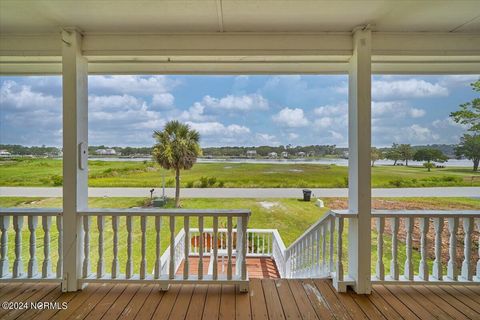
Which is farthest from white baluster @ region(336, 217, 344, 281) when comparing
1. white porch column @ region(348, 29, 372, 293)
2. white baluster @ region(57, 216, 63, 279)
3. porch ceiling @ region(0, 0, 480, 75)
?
white baluster @ region(57, 216, 63, 279)

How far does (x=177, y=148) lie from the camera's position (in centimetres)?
277

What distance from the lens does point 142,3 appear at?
183 cm

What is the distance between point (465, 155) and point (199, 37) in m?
3.36

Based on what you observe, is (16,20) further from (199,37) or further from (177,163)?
(177,163)

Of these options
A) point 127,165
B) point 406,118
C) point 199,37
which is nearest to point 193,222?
point 127,165

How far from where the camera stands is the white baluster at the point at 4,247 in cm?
231

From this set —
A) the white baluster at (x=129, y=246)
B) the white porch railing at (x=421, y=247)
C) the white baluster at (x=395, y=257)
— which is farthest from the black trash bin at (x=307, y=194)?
the white baluster at (x=129, y=246)

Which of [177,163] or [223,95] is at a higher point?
[223,95]

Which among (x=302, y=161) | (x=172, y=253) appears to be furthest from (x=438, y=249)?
(x=172, y=253)

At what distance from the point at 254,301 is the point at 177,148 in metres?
1.82

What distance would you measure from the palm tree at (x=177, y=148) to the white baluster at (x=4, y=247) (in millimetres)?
1575

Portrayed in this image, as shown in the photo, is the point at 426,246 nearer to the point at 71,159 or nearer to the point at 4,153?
the point at 71,159

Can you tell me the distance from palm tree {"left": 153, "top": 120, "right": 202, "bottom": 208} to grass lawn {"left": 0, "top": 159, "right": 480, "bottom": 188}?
0.09 metres

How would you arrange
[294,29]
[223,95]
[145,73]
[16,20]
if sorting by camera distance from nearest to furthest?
[16,20] → [294,29] → [145,73] → [223,95]
